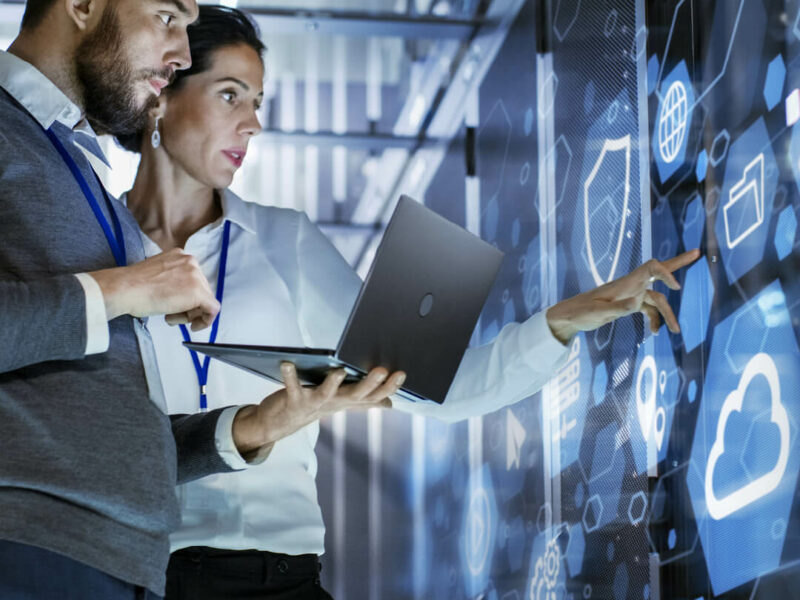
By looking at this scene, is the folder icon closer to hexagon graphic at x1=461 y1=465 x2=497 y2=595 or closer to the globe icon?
the globe icon

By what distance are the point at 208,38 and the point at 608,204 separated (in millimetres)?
1043

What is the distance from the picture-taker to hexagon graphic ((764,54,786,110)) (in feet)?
6.67

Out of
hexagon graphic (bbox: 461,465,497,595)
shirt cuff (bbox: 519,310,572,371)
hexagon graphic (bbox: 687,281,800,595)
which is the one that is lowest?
hexagon graphic (bbox: 461,465,497,595)

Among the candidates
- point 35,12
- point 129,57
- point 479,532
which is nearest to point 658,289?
point 129,57

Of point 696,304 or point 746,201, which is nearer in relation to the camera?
point 746,201

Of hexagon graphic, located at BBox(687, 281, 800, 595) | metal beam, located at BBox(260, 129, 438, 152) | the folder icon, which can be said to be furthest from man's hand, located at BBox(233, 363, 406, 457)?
metal beam, located at BBox(260, 129, 438, 152)

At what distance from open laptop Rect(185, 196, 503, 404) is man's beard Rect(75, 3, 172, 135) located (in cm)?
33

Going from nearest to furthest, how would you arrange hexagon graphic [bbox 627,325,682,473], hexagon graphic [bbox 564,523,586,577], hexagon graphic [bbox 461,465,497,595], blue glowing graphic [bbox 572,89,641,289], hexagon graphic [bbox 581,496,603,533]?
hexagon graphic [bbox 627,325,682,473], blue glowing graphic [bbox 572,89,641,289], hexagon graphic [bbox 581,496,603,533], hexagon graphic [bbox 564,523,586,577], hexagon graphic [bbox 461,465,497,595]

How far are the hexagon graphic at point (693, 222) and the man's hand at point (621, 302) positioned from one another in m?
0.41

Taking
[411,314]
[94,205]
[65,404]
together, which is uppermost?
[94,205]

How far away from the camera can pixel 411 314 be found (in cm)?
169

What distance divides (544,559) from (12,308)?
2318mm

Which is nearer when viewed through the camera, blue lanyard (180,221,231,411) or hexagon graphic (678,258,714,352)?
blue lanyard (180,221,231,411)

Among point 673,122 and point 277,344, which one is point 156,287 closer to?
point 277,344
